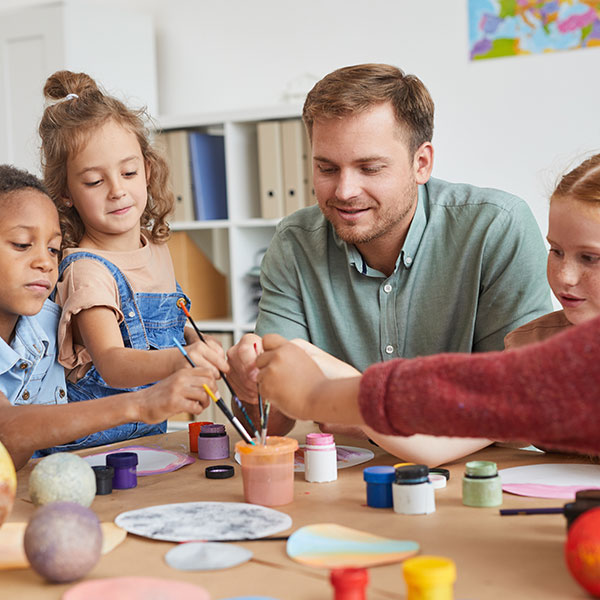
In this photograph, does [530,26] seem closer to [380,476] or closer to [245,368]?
[245,368]

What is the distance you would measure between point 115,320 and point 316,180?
0.54m

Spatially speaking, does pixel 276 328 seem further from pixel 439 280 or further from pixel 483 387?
pixel 483 387

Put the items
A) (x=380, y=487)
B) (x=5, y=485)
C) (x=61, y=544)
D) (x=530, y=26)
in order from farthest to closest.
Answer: (x=530, y=26) < (x=380, y=487) < (x=5, y=485) < (x=61, y=544)

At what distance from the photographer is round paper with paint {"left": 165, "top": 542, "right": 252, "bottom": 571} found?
89cm

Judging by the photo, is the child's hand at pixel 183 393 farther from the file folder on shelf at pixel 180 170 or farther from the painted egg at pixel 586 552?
the file folder on shelf at pixel 180 170

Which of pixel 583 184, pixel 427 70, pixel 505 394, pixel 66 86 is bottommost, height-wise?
pixel 505 394

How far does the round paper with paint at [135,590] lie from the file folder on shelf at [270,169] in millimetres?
2414

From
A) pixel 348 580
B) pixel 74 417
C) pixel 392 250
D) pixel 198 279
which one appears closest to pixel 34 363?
pixel 74 417

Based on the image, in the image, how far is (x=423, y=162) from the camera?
6.32ft

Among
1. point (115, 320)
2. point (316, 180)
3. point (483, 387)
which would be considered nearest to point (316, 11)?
point (316, 180)

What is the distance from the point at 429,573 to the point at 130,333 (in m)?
1.16

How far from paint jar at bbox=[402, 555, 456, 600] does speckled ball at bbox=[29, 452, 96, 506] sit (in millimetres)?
496

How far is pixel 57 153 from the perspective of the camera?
1833 mm

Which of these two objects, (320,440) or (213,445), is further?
(213,445)
